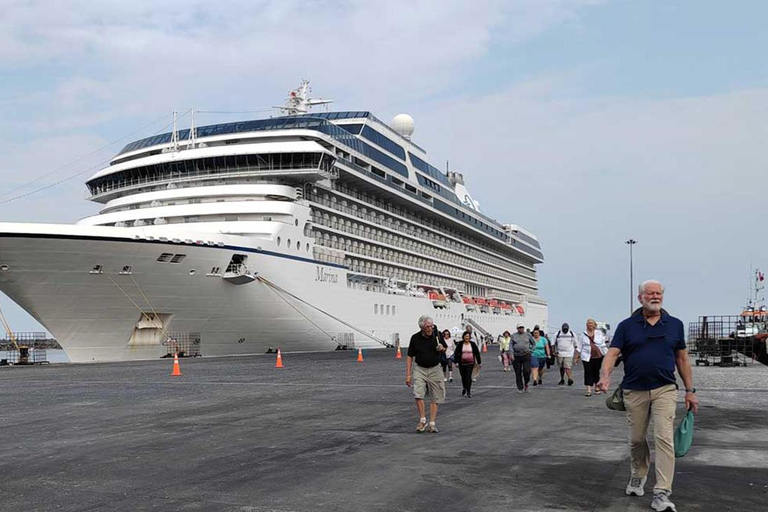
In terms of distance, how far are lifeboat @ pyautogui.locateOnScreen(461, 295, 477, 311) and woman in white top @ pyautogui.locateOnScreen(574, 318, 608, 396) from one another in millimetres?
44114

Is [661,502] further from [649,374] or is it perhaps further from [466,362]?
[466,362]

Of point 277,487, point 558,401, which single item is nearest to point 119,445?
point 277,487

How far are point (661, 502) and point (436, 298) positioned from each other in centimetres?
4881

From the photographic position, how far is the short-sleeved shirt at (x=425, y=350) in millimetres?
10078

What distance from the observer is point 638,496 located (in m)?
5.91

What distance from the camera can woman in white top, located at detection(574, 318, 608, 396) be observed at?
1568cm

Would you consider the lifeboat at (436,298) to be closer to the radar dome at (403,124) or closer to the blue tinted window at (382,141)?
the blue tinted window at (382,141)

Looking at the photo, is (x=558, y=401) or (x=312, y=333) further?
(x=312, y=333)

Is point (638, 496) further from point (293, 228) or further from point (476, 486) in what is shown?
point (293, 228)

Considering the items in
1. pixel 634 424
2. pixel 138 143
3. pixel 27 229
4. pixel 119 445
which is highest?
pixel 138 143

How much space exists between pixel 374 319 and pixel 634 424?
37205mm

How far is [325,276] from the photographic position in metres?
37.1

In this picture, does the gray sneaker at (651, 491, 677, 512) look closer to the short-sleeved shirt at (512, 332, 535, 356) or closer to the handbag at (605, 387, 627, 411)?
the handbag at (605, 387, 627, 411)

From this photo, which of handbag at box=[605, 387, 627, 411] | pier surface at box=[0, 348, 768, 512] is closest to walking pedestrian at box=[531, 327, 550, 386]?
pier surface at box=[0, 348, 768, 512]
